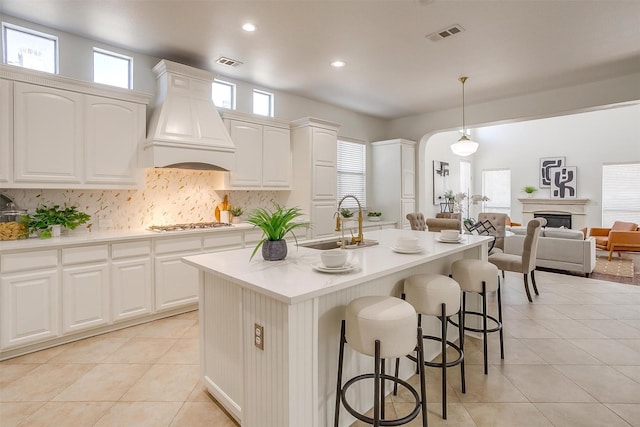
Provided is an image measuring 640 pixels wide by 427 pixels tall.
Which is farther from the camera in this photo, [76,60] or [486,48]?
[486,48]

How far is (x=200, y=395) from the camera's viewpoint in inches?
89.8

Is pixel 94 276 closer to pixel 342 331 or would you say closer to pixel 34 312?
pixel 34 312

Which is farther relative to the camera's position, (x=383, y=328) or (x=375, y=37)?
(x=375, y=37)

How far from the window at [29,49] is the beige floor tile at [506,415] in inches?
179

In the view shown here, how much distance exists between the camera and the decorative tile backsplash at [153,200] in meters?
3.38

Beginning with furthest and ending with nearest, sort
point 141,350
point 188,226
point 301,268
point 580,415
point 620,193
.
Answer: point 620,193, point 188,226, point 141,350, point 580,415, point 301,268

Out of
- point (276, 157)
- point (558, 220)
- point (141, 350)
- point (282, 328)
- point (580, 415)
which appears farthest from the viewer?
point (558, 220)

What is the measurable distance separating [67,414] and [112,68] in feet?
10.9

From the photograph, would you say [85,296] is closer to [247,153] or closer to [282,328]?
[247,153]

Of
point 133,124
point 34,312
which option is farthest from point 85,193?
point 34,312

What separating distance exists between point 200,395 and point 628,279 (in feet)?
21.0

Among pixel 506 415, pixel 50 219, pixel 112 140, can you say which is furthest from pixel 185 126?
pixel 506 415

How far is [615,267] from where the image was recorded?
619 centimetres

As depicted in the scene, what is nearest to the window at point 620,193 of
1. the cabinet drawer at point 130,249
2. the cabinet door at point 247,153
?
the cabinet door at point 247,153
